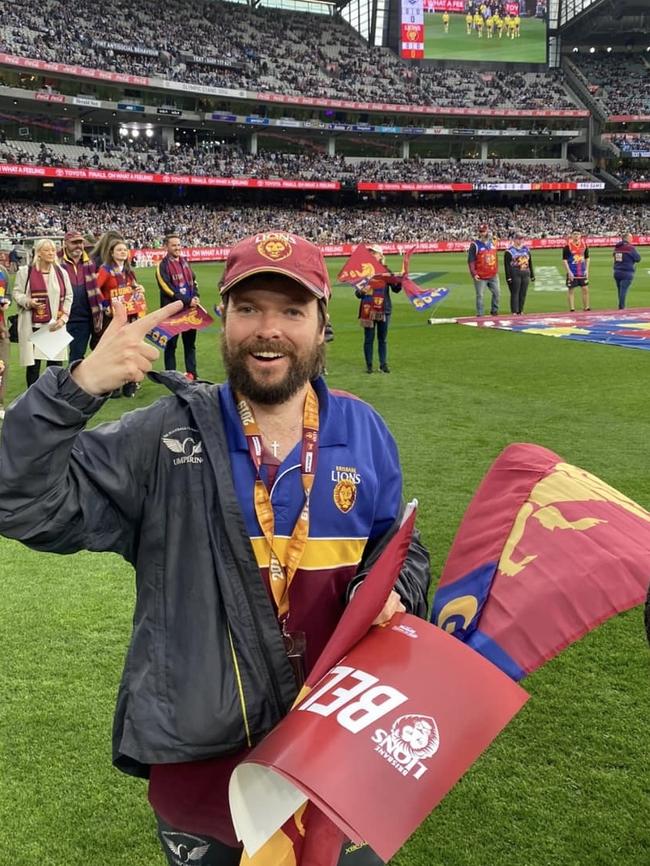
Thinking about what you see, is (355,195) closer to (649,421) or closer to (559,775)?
(649,421)

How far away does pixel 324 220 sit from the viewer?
58594 mm

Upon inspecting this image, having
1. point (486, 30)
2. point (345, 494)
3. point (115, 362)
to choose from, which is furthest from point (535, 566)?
point (486, 30)

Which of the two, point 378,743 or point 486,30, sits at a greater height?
point 486,30

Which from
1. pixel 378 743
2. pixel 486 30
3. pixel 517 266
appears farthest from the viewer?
pixel 486 30

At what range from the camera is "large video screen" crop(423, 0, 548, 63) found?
3157 inches

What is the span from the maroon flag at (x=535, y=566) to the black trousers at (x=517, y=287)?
15.5 m

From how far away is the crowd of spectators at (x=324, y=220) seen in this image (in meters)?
46.2

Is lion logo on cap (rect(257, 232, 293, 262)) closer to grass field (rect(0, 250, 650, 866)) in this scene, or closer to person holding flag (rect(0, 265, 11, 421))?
grass field (rect(0, 250, 650, 866))

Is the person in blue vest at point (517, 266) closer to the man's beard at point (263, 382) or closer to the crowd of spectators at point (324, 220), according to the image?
the man's beard at point (263, 382)

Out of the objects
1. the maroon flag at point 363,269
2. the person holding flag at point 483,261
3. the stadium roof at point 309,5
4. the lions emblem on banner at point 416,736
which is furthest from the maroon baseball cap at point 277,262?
the stadium roof at point 309,5

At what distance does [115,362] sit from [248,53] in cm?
7406

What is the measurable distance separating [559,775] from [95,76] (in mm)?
57316

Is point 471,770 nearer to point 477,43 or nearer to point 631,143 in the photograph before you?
point 631,143

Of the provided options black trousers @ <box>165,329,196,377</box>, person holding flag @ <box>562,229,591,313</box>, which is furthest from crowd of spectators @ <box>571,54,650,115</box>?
black trousers @ <box>165,329,196,377</box>
